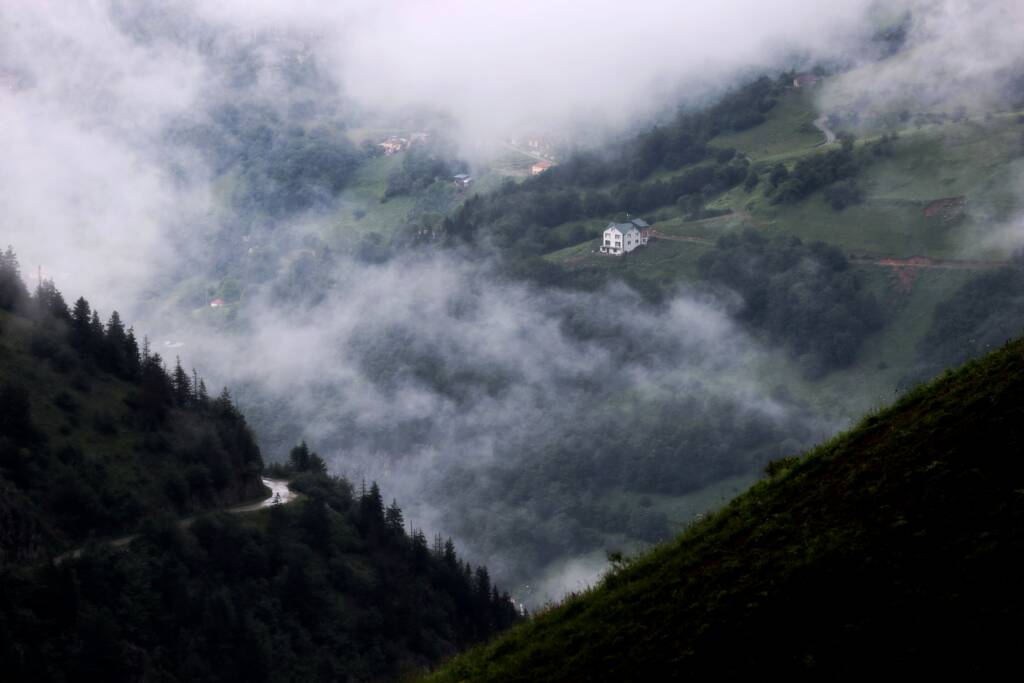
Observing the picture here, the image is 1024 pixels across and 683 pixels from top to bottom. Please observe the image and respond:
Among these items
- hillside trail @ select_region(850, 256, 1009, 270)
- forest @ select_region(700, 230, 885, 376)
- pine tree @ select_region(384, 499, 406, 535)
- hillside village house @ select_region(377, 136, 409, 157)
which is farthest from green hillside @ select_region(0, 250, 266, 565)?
hillside village house @ select_region(377, 136, 409, 157)

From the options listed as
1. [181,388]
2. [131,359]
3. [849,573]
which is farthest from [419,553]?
[849,573]

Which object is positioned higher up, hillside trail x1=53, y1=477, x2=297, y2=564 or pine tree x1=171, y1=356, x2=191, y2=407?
pine tree x1=171, y1=356, x2=191, y2=407

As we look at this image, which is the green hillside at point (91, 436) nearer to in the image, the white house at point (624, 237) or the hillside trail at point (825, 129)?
the white house at point (624, 237)

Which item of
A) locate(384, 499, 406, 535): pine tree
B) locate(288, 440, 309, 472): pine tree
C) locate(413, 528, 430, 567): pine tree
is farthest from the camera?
locate(288, 440, 309, 472): pine tree

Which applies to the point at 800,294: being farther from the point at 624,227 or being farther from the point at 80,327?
the point at 80,327

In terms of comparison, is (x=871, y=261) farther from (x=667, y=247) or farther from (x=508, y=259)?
(x=508, y=259)

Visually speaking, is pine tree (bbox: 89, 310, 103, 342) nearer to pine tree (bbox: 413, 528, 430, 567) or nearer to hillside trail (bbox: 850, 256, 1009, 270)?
pine tree (bbox: 413, 528, 430, 567)

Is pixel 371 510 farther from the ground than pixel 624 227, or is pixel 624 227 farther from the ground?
pixel 624 227

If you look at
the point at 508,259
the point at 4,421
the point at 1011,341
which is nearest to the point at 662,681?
the point at 1011,341
